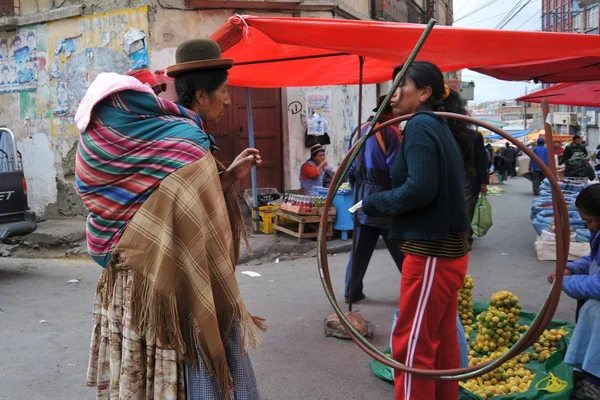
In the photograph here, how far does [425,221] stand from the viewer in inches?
106

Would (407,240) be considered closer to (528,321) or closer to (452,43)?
(452,43)

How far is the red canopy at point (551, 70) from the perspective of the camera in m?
4.64

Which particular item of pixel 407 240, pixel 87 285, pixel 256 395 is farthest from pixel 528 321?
pixel 87 285

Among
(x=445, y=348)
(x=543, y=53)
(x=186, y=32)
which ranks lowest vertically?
(x=445, y=348)

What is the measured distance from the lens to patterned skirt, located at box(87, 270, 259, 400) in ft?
6.93

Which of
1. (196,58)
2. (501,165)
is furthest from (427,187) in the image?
(501,165)

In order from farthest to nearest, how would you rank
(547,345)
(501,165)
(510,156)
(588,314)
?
(510,156), (501,165), (547,345), (588,314)

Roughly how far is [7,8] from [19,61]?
98 centimetres

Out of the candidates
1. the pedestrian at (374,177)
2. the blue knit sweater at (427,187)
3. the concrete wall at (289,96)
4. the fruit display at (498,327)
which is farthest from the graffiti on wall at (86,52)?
the blue knit sweater at (427,187)

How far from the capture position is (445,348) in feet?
9.56

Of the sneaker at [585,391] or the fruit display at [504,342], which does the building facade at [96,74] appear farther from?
the sneaker at [585,391]

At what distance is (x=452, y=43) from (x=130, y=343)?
8.99 ft

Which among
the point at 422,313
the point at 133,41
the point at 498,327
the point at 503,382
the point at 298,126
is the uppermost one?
the point at 133,41

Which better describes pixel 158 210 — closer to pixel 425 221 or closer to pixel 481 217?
pixel 425 221
